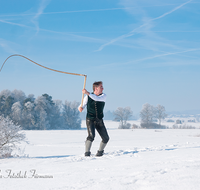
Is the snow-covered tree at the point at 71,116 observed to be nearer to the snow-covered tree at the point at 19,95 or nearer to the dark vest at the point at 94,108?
the snow-covered tree at the point at 19,95

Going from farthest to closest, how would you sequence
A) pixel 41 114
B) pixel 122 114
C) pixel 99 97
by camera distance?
pixel 122 114 → pixel 41 114 → pixel 99 97

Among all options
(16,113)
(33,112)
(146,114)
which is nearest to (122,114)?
(146,114)

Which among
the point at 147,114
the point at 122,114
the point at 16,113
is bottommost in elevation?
the point at 16,113

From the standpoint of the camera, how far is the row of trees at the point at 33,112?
159 ft

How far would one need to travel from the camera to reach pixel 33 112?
162 ft

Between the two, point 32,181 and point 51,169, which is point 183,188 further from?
point 51,169

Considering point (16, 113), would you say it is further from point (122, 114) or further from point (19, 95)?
point (122, 114)

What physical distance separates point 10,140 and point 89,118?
292 centimetres

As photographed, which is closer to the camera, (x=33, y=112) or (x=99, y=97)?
(x=99, y=97)

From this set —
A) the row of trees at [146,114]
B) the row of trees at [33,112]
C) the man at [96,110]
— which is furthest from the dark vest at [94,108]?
the row of trees at [146,114]

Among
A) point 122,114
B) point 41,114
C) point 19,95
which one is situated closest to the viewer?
point 41,114

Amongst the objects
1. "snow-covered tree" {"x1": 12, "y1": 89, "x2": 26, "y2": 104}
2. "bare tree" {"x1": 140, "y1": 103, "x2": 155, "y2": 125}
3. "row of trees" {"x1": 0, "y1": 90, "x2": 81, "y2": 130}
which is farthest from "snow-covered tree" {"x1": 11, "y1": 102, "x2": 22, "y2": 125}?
"bare tree" {"x1": 140, "y1": 103, "x2": 155, "y2": 125}

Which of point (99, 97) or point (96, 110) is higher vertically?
point (99, 97)

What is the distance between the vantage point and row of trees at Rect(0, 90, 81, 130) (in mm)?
48438
